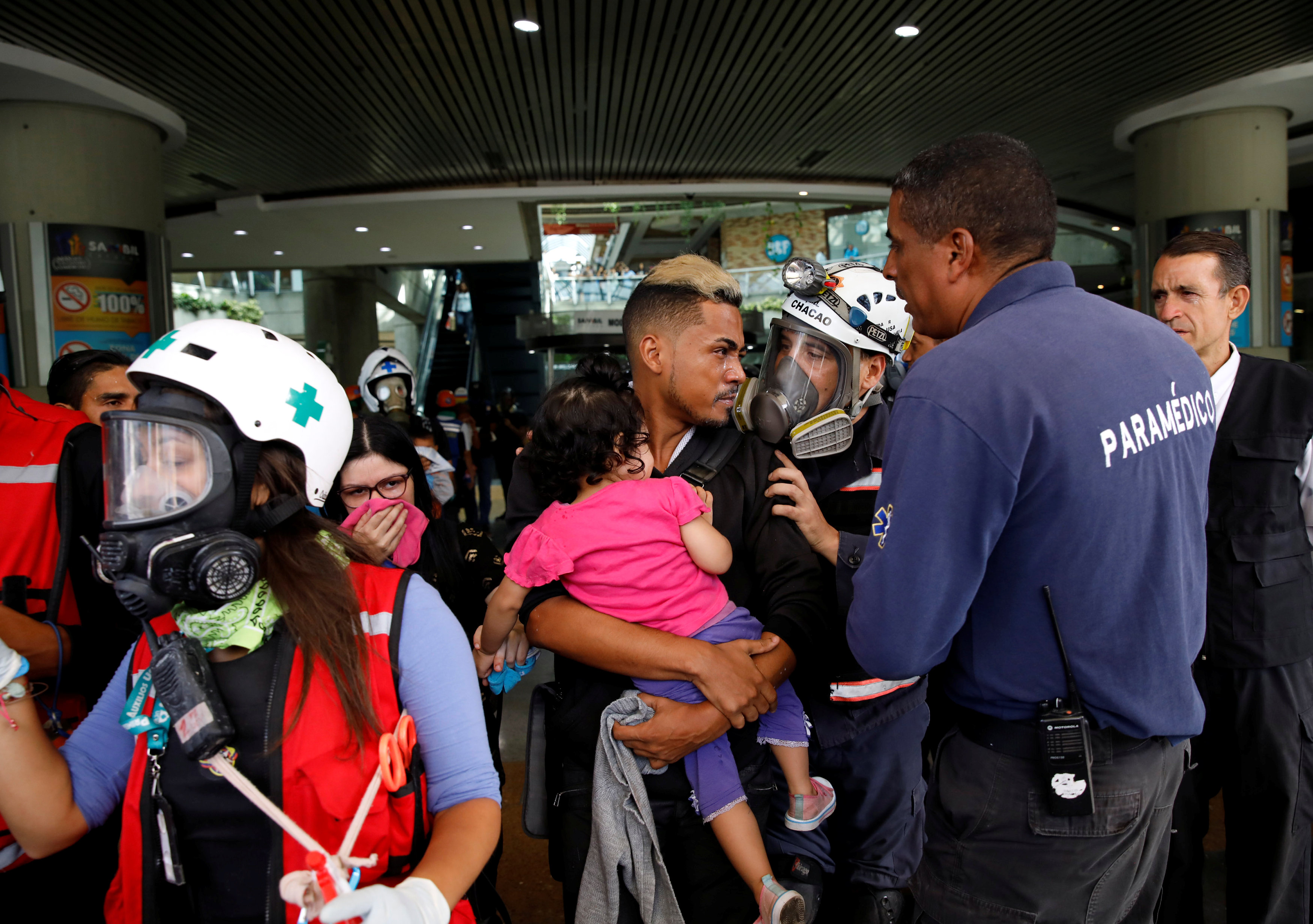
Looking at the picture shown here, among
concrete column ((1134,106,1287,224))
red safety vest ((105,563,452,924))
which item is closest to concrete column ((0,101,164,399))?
red safety vest ((105,563,452,924))

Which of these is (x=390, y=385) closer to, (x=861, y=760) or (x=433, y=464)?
(x=433, y=464)

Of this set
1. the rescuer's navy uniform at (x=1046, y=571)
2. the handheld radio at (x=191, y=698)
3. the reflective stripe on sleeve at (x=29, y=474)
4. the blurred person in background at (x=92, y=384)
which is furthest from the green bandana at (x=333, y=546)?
the blurred person in background at (x=92, y=384)

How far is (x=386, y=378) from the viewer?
5.14 metres

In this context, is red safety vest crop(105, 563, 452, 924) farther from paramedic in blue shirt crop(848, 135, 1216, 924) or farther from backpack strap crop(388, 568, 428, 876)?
paramedic in blue shirt crop(848, 135, 1216, 924)

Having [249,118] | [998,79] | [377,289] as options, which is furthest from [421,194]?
[377,289]

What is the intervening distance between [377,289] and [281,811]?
61.9 feet

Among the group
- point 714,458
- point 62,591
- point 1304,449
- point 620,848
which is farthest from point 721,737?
point 1304,449

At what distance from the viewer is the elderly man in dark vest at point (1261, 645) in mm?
2299

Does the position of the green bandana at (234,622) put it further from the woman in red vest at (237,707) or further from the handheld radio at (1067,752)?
the handheld radio at (1067,752)

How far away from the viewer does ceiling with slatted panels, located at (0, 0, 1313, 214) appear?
602 cm

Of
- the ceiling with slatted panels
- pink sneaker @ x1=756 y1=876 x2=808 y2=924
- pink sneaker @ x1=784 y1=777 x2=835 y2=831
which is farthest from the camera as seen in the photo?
the ceiling with slatted panels

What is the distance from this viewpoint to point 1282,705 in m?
2.31

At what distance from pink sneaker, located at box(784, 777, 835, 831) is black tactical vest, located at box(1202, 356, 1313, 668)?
49.9 inches

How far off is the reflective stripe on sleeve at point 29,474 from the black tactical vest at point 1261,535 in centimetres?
314
